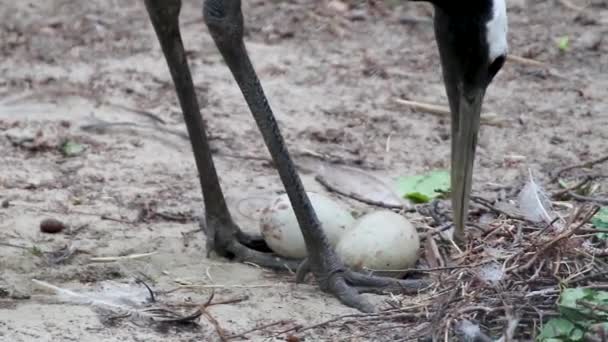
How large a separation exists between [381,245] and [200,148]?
988 mm

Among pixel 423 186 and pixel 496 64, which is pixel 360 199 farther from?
pixel 496 64

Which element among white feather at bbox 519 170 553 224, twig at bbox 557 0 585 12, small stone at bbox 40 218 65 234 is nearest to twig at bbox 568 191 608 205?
white feather at bbox 519 170 553 224

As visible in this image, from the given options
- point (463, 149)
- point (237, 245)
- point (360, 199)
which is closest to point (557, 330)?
point (463, 149)

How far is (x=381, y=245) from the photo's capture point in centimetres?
519

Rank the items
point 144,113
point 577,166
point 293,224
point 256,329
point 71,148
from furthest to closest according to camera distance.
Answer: point 144,113 → point 71,148 → point 577,166 → point 293,224 → point 256,329

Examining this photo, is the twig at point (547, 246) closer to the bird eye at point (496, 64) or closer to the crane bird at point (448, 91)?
the crane bird at point (448, 91)

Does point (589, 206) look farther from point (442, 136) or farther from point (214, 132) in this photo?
point (214, 132)

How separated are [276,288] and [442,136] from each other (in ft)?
7.57

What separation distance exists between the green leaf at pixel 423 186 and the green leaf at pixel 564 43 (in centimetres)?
218

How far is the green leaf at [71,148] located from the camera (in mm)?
6834

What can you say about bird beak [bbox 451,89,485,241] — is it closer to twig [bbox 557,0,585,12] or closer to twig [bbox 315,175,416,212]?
twig [bbox 315,175,416,212]

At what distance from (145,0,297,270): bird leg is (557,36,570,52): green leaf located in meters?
3.46

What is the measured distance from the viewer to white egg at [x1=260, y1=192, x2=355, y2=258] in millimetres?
5371

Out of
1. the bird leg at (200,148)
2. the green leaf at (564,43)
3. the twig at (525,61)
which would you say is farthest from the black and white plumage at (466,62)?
the green leaf at (564,43)
